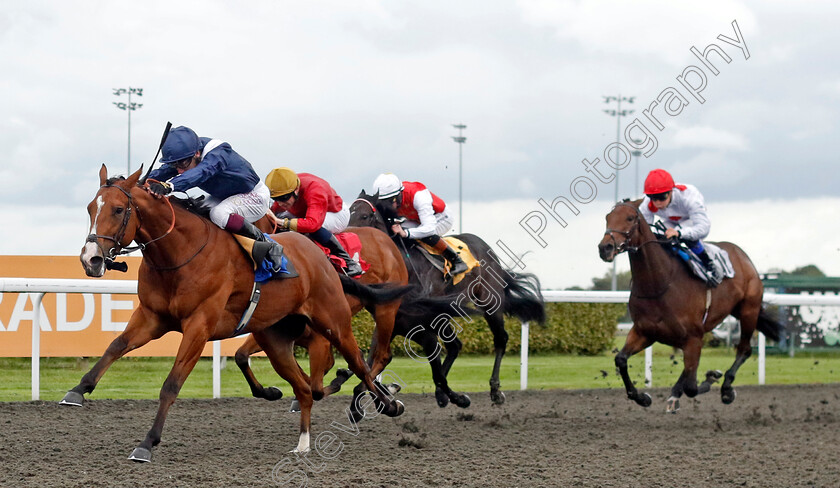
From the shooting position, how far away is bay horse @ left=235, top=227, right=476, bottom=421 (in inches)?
224

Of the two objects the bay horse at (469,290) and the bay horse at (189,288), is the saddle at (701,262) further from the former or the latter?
the bay horse at (189,288)

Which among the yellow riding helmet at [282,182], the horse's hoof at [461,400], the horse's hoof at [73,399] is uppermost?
the yellow riding helmet at [282,182]

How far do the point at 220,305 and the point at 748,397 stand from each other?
5.82 meters

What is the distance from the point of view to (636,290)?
6773mm

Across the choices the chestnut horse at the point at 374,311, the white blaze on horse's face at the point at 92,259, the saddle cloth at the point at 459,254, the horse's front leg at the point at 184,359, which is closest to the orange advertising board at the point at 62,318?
the chestnut horse at the point at 374,311

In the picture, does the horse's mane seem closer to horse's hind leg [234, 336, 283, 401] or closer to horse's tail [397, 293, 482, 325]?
horse's hind leg [234, 336, 283, 401]

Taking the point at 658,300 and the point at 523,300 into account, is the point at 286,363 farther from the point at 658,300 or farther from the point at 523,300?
the point at 523,300

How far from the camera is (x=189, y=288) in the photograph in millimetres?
4289

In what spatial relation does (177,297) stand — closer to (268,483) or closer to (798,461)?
(268,483)

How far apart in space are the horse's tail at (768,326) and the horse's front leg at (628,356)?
6.15 ft

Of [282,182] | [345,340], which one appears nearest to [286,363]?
[345,340]

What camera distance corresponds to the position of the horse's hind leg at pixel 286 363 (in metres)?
4.92

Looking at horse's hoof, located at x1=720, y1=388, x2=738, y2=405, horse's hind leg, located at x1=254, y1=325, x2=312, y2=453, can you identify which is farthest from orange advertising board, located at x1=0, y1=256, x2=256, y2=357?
horse's hoof, located at x1=720, y1=388, x2=738, y2=405

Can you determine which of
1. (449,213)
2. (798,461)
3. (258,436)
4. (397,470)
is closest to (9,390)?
(258,436)
